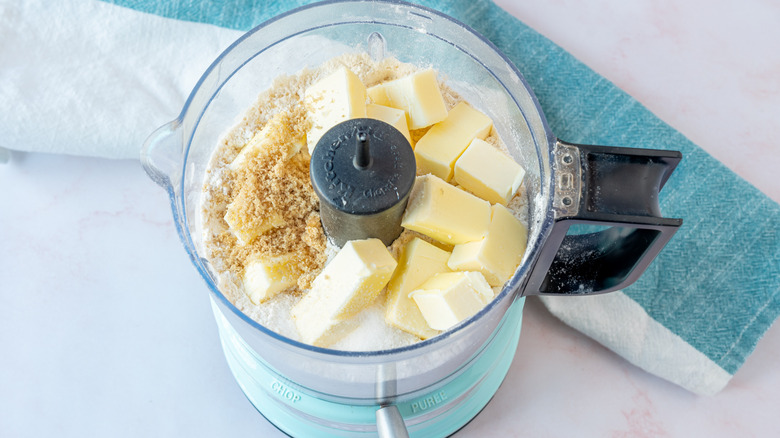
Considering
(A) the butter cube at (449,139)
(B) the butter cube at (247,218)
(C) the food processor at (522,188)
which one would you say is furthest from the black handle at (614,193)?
(B) the butter cube at (247,218)

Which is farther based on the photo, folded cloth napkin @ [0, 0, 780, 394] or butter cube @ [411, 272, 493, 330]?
folded cloth napkin @ [0, 0, 780, 394]

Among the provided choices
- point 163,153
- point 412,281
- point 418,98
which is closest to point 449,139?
point 418,98

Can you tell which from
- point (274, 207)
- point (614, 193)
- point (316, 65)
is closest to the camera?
point (614, 193)

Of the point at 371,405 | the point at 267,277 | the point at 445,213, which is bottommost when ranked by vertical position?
the point at 371,405

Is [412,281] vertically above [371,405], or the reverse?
[412,281]

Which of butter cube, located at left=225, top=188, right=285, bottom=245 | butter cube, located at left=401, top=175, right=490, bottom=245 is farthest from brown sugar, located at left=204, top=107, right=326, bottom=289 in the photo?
butter cube, located at left=401, top=175, right=490, bottom=245

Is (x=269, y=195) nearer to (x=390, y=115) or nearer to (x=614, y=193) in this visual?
(x=390, y=115)

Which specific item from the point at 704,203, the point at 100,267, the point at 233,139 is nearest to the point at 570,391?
the point at 704,203

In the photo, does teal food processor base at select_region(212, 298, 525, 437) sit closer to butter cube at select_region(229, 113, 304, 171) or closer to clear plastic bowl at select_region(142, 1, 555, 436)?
clear plastic bowl at select_region(142, 1, 555, 436)
